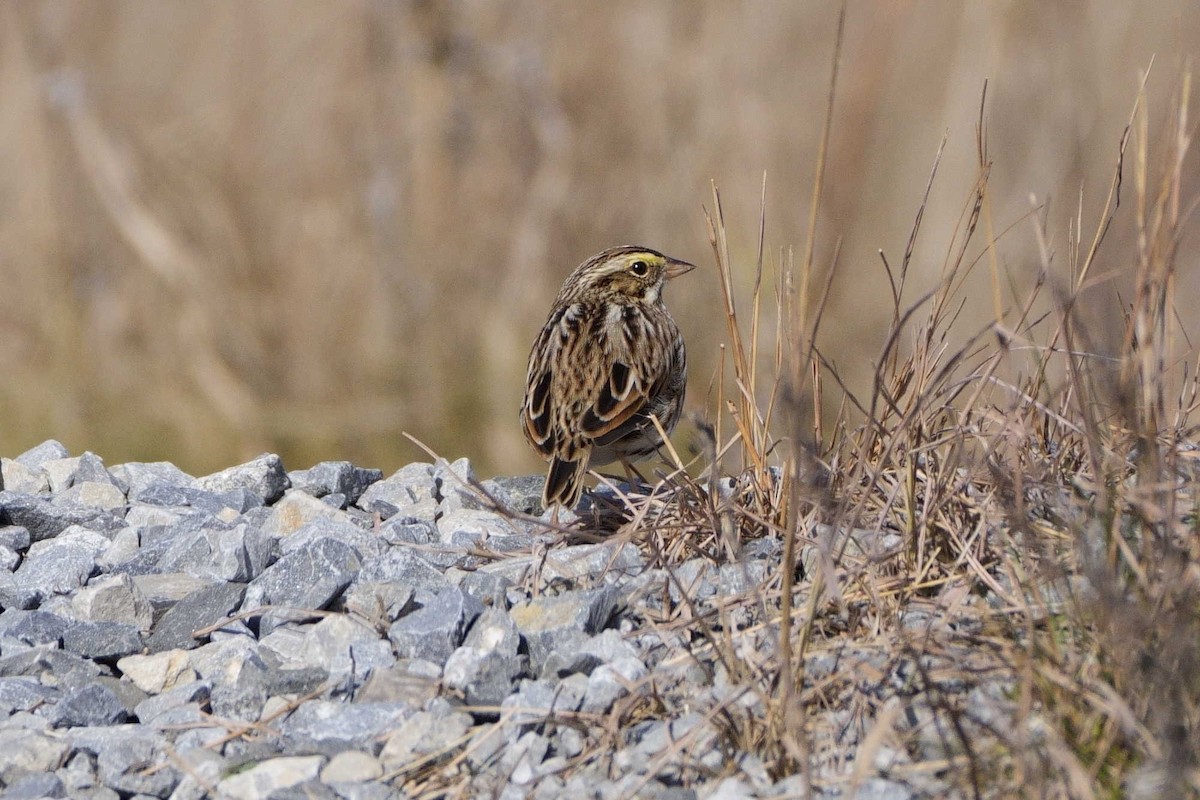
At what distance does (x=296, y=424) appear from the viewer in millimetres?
10539

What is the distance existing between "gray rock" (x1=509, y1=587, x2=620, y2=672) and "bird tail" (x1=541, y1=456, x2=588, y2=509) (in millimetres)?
902

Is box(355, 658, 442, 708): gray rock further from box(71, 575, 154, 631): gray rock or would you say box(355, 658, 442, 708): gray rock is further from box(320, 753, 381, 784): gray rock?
box(71, 575, 154, 631): gray rock

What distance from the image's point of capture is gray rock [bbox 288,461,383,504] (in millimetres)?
4852

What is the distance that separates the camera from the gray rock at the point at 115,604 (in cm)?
389

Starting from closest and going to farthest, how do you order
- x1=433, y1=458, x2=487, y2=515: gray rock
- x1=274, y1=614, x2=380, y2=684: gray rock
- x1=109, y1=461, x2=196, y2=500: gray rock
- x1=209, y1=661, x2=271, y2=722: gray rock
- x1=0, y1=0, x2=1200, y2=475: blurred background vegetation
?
1. x1=209, y1=661, x2=271, y2=722: gray rock
2. x1=274, y1=614, x2=380, y2=684: gray rock
3. x1=433, y1=458, x2=487, y2=515: gray rock
4. x1=109, y1=461, x2=196, y2=500: gray rock
5. x1=0, y1=0, x2=1200, y2=475: blurred background vegetation

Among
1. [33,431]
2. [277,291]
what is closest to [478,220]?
[277,291]

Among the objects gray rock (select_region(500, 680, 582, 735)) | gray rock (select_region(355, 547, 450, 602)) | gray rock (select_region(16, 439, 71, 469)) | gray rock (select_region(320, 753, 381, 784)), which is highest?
gray rock (select_region(16, 439, 71, 469))

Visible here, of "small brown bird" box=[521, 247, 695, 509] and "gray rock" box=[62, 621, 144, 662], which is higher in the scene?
"small brown bird" box=[521, 247, 695, 509]

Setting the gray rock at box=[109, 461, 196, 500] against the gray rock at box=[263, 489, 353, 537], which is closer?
the gray rock at box=[263, 489, 353, 537]

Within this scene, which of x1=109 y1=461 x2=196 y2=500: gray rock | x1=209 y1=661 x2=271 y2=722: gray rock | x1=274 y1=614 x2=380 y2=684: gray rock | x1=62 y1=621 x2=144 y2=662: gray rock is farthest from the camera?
x1=109 y1=461 x2=196 y2=500: gray rock

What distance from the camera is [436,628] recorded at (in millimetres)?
3525

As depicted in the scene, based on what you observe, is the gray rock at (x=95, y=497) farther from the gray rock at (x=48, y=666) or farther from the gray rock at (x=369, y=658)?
the gray rock at (x=369, y=658)

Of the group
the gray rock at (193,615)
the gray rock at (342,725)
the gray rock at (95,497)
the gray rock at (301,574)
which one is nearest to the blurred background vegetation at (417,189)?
the gray rock at (95,497)

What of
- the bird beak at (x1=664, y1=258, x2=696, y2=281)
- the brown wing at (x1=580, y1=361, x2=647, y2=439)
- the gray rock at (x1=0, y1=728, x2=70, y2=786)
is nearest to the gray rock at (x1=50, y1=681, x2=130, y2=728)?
the gray rock at (x1=0, y1=728, x2=70, y2=786)
